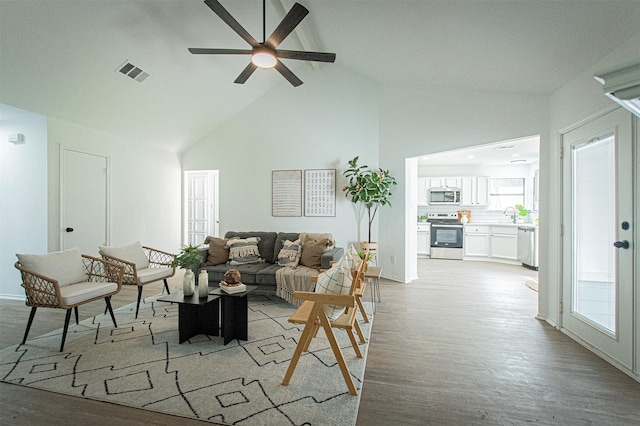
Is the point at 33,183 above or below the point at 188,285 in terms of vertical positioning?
above

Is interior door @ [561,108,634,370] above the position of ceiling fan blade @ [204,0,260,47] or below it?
below

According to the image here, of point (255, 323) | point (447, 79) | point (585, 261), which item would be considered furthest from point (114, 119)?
point (585, 261)

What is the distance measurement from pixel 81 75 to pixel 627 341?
6.06 metres

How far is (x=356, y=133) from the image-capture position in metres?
5.39

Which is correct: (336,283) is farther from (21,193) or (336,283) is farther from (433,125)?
(21,193)

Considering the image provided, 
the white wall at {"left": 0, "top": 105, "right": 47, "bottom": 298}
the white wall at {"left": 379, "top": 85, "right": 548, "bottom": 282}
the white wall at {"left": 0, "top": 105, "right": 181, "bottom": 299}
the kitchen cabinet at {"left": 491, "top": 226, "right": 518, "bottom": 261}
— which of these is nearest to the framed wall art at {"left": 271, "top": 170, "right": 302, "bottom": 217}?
the white wall at {"left": 379, "top": 85, "right": 548, "bottom": 282}

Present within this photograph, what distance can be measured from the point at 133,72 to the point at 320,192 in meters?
3.33

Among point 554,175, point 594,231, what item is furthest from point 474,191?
point 594,231

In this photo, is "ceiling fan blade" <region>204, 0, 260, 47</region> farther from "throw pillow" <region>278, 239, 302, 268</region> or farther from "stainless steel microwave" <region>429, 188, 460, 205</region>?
"stainless steel microwave" <region>429, 188, 460, 205</region>

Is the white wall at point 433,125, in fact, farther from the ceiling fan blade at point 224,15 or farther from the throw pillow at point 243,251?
the ceiling fan blade at point 224,15

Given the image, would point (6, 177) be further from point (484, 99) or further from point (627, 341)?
point (627, 341)

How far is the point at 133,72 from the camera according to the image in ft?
12.9

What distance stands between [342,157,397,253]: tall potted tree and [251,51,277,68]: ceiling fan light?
2.45m

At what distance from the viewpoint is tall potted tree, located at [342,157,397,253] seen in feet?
16.0
